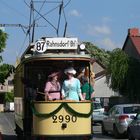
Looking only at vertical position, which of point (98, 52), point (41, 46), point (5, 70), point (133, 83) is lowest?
point (41, 46)

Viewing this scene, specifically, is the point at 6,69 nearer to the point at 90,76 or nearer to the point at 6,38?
the point at 6,38

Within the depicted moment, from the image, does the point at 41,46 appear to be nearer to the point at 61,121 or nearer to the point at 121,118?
Answer: the point at 61,121

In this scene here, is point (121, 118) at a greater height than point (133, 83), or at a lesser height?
lesser

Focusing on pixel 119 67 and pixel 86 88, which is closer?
pixel 86 88

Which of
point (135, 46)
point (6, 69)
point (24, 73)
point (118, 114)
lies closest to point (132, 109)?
point (118, 114)

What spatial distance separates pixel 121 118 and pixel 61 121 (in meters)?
10.2

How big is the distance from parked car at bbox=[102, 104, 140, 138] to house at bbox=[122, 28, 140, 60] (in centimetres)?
4085

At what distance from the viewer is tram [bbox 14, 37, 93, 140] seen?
1440 centimetres

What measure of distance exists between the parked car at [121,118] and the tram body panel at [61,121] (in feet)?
31.9

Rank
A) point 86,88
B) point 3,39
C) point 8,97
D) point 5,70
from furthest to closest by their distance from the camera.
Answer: point 8,97 → point 5,70 → point 3,39 → point 86,88

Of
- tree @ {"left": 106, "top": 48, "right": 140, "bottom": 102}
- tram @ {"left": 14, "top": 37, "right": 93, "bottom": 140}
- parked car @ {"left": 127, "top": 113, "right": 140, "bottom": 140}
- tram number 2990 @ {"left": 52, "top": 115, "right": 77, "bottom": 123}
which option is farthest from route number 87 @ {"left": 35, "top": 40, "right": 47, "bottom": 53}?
tree @ {"left": 106, "top": 48, "right": 140, "bottom": 102}

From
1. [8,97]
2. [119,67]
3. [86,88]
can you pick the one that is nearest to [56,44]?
[86,88]

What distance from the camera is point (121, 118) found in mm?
24281

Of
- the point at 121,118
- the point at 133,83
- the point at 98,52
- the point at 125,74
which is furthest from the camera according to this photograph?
the point at 98,52
